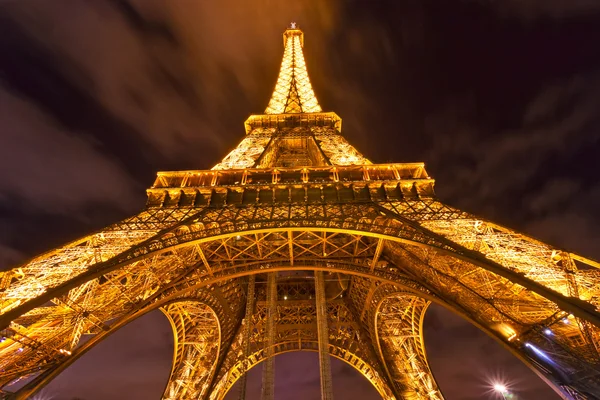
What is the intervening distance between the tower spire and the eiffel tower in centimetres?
576

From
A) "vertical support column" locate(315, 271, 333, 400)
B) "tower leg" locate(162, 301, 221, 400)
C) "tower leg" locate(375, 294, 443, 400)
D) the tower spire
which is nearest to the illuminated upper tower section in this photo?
the tower spire

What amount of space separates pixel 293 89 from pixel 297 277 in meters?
18.0

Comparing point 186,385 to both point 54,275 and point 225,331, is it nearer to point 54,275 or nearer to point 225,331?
point 225,331

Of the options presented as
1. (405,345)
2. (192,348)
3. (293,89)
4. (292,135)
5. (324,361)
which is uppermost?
(293,89)

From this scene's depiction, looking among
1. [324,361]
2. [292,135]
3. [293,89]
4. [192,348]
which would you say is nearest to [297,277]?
[192,348]

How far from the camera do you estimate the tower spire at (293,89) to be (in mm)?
28469

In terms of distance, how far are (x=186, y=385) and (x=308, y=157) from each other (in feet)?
59.7

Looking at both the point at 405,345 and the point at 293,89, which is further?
the point at 293,89

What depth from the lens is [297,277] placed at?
2386cm

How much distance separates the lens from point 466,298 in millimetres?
10930

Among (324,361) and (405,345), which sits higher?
(405,345)

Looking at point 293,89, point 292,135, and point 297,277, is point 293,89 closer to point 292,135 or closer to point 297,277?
point 292,135

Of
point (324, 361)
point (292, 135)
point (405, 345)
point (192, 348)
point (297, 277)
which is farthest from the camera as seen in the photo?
point (297, 277)

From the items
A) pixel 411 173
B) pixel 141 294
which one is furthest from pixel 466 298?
pixel 141 294
